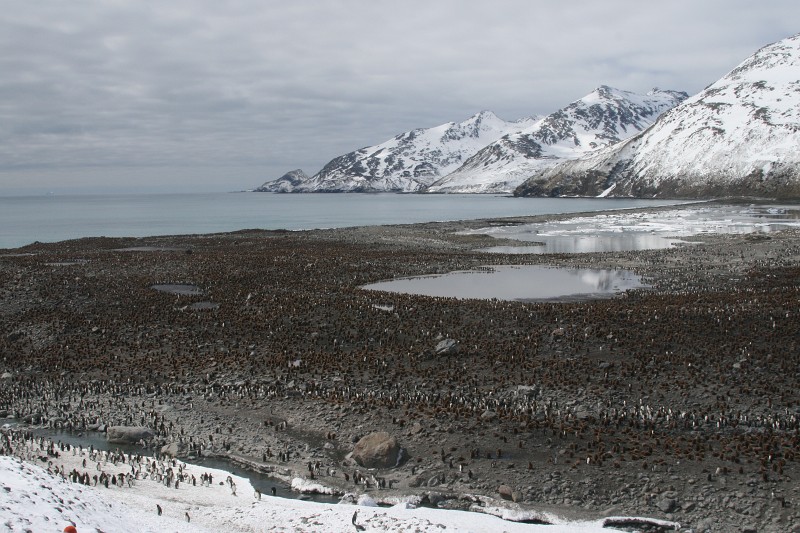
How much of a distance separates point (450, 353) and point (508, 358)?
2.35m

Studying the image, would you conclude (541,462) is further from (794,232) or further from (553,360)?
(794,232)

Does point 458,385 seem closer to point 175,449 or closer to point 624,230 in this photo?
point 175,449

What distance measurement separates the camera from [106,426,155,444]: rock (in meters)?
19.1

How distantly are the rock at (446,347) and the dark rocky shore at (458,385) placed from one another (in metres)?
0.10

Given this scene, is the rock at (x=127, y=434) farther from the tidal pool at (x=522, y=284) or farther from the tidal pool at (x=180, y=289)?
the tidal pool at (x=522, y=284)

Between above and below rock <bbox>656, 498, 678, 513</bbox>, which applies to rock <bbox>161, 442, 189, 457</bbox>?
above

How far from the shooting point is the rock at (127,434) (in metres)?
19.1

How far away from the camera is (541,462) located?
16484 mm

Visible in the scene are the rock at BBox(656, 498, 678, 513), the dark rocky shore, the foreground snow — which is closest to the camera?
the foreground snow

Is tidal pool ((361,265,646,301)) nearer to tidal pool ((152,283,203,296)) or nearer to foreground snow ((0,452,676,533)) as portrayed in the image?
tidal pool ((152,283,203,296))

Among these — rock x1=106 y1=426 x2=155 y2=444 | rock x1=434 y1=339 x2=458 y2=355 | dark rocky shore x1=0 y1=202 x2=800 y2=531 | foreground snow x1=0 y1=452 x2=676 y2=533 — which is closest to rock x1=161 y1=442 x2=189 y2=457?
dark rocky shore x1=0 y1=202 x2=800 y2=531

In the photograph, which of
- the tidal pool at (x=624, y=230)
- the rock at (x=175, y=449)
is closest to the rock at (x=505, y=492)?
the rock at (x=175, y=449)

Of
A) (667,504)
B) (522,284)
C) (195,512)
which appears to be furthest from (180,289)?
(667,504)

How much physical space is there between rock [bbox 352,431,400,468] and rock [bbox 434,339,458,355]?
7523mm
